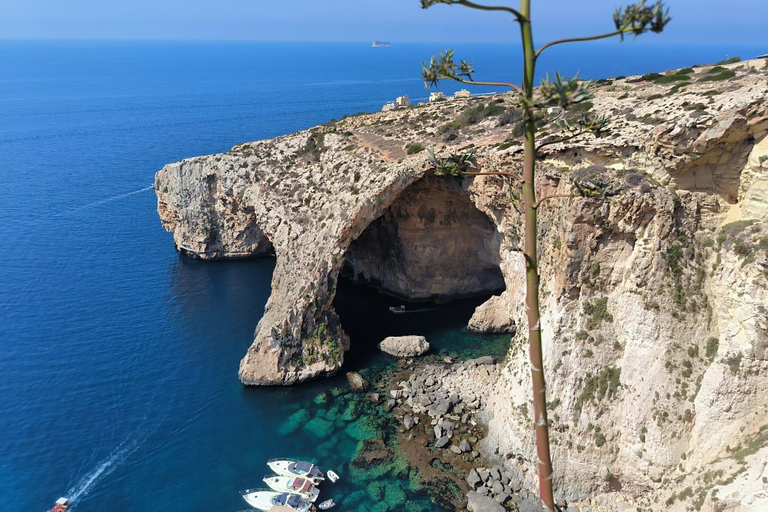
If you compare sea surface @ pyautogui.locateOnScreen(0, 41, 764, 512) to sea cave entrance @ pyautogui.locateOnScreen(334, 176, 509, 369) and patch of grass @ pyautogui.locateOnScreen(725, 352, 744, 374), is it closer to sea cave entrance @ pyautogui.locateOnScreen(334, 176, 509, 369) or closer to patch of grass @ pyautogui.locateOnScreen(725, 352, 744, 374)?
sea cave entrance @ pyautogui.locateOnScreen(334, 176, 509, 369)

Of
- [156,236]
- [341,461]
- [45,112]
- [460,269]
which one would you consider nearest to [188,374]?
[341,461]

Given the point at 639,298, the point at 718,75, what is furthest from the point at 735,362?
the point at 718,75

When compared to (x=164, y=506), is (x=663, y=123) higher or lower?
higher

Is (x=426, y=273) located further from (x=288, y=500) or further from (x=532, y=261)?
(x=532, y=261)

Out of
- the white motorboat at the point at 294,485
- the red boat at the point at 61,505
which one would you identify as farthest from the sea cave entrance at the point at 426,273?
the red boat at the point at 61,505

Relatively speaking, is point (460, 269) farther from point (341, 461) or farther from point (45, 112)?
point (45, 112)

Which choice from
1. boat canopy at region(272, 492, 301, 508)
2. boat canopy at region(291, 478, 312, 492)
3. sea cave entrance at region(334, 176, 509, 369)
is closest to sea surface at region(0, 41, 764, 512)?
sea cave entrance at region(334, 176, 509, 369)
